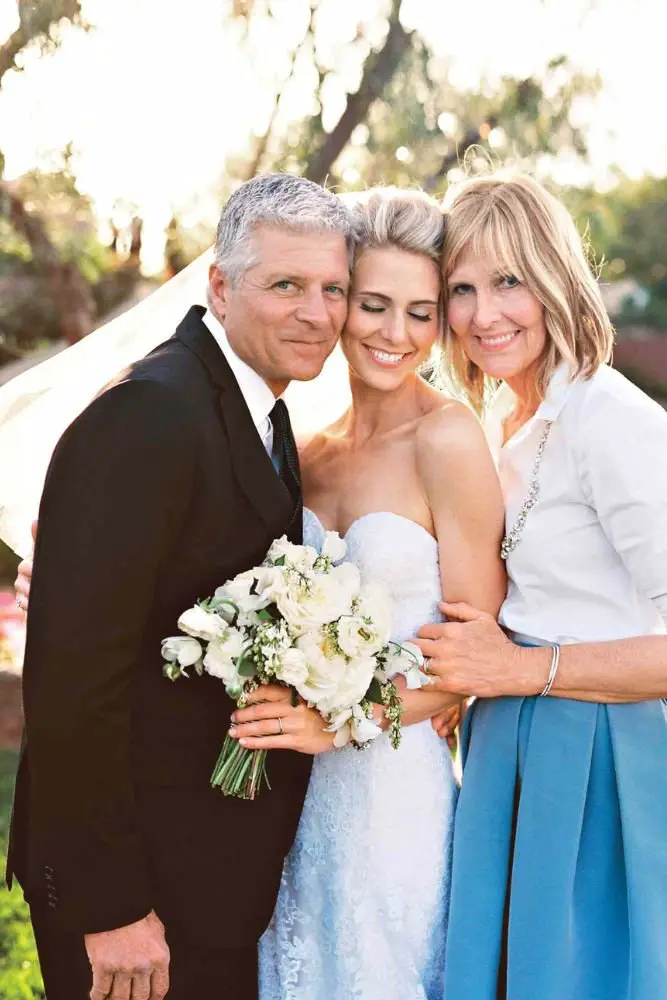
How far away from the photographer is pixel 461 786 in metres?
3.22

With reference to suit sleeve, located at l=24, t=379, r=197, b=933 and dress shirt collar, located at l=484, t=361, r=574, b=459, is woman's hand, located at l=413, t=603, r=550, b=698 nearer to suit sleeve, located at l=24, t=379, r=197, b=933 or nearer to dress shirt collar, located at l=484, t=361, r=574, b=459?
dress shirt collar, located at l=484, t=361, r=574, b=459

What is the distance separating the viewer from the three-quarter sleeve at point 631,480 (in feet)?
9.62

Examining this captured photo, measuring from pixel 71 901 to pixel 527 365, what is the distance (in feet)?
6.22

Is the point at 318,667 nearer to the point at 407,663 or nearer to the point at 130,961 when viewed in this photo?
the point at 407,663

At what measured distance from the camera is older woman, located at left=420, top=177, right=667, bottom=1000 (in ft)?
9.72

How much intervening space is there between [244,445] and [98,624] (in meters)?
0.59

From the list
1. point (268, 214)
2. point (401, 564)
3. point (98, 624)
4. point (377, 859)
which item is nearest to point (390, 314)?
point (268, 214)

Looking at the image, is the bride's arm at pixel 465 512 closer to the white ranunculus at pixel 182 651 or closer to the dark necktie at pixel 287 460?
the dark necktie at pixel 287 460

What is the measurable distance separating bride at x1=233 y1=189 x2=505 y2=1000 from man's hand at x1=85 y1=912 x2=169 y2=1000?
1.79ft

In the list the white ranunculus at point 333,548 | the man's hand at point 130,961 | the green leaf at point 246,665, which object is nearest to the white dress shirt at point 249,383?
the white ranunculus at point 333,548

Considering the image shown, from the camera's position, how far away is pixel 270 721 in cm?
279

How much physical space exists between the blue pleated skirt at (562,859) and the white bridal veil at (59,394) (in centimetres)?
142

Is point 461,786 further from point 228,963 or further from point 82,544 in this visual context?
point 82,544

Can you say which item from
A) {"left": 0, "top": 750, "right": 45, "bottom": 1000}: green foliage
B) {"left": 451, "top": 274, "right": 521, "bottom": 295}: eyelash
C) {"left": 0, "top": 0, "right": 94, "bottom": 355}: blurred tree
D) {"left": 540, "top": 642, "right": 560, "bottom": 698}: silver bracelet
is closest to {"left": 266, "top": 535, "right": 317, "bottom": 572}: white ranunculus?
{"left": 540, "top": 642, "right": 560, "bottom": 698}: silver bracelet
